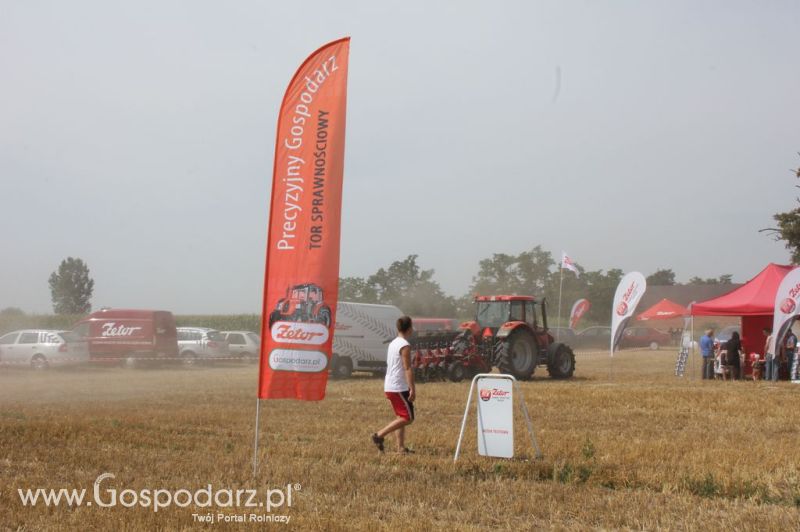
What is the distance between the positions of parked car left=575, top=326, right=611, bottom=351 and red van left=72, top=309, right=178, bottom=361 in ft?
103

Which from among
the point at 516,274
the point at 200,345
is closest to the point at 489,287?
the point at 516,274

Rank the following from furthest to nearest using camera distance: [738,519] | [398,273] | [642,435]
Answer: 1. [398,273]
2. [642,435]
3. [738,519]

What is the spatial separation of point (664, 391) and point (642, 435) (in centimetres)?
719

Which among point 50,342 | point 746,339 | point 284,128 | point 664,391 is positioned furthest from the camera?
point 50,342

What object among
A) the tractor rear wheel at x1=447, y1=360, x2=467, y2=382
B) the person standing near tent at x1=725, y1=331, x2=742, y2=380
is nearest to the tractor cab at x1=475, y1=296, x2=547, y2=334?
the tractor rear wheel at x1=447, y1=360, x2=467, y2=382

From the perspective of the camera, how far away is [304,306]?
8.14m

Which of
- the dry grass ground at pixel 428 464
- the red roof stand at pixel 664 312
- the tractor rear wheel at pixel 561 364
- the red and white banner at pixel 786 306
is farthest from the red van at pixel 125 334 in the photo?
the red roof stand at pixel 664 312

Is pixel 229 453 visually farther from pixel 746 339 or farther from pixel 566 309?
pixel 566 309

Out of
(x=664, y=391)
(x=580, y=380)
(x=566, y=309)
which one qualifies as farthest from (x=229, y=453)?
(x=566, y=309)

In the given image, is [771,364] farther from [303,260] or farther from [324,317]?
[303,260]

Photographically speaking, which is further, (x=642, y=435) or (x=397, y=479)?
(x=642, y=435)

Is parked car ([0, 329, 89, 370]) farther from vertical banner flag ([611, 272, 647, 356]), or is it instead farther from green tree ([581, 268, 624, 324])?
green tree ([581, 268, 624, 324])

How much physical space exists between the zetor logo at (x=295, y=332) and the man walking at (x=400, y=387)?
4.29ft

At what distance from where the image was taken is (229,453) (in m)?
8.97
